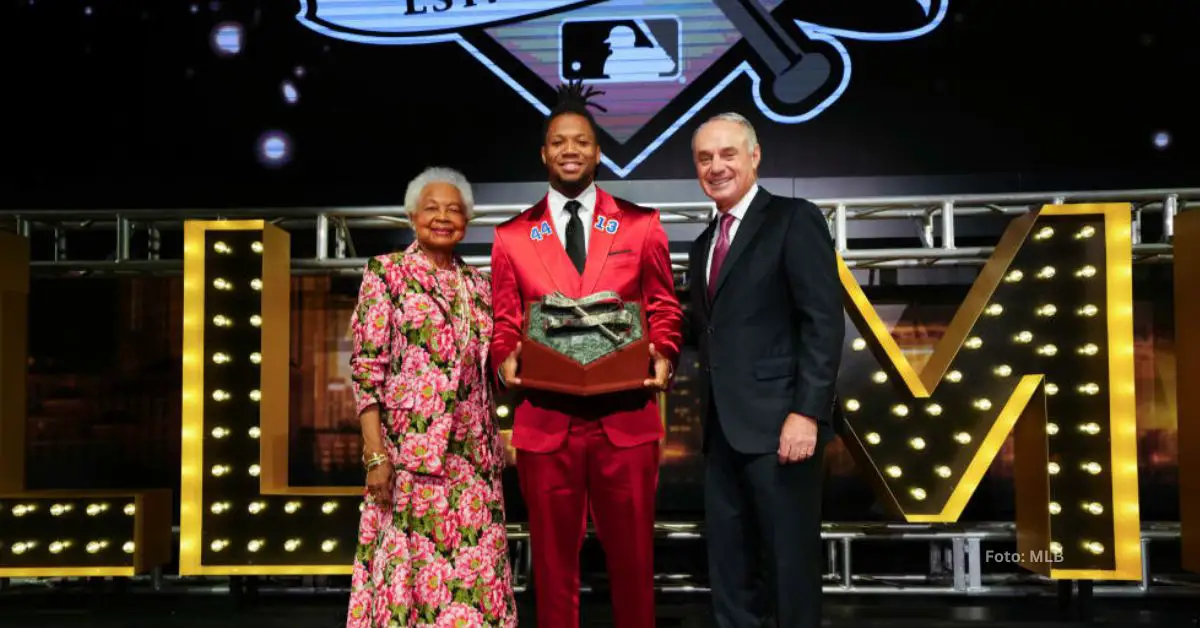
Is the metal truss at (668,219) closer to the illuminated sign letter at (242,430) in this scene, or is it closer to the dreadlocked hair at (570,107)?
the illuminated sign letter at (242,430)

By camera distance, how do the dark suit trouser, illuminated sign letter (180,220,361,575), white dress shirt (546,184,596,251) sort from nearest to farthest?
the dark suit trouser < white dress shirt (546,184,596,251) < illuminated sign letter (180,220,361,575)

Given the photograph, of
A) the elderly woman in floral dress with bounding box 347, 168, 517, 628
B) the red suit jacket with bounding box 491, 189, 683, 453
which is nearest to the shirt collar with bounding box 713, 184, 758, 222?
the red suit jacket with bounding box 491, 189, 683, 453

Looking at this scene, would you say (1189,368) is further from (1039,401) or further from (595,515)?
(595,515)

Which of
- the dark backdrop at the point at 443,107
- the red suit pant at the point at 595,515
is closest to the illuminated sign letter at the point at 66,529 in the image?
the dark backdrop at the point at 443,107

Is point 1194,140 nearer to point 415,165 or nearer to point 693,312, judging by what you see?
point 693,312

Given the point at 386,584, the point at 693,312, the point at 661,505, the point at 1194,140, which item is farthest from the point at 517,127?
the point at 1194,140

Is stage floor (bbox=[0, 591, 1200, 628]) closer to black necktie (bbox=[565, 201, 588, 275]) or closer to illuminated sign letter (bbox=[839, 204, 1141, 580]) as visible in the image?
illuminated sign letter (bbox=[839, 204, 1141, 580])

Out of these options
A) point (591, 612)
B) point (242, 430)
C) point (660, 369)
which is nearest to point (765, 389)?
point (660, 369)

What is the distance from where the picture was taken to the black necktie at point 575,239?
3.04 metres

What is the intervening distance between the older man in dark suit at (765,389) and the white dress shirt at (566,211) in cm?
37

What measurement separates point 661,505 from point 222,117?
3.48 m

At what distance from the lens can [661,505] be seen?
19.0ft

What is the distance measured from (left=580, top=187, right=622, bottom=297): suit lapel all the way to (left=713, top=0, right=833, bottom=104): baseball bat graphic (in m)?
2.76

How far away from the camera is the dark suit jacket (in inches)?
112
